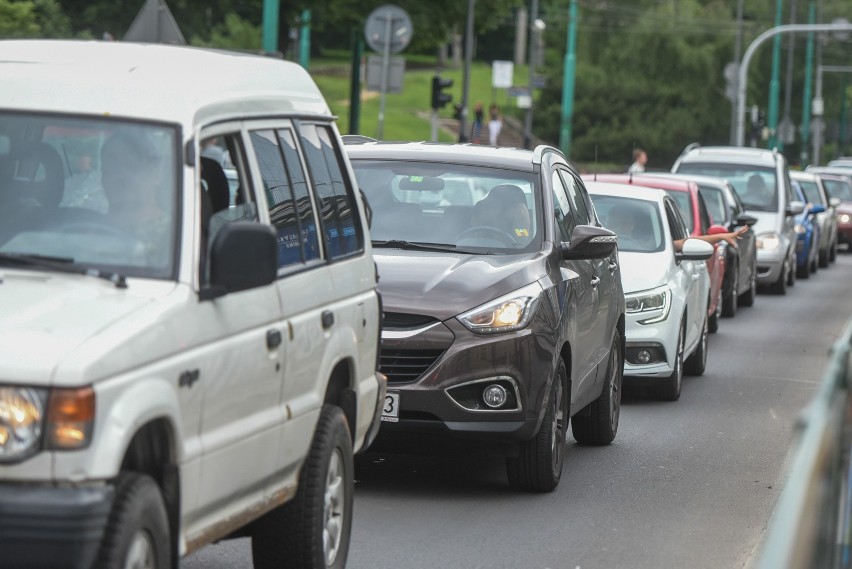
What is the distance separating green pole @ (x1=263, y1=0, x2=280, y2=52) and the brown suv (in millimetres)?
12329

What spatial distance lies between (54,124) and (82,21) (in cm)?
6003

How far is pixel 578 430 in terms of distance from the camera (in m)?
11.3

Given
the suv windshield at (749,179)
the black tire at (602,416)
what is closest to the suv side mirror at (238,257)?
the black tire at (602,416)

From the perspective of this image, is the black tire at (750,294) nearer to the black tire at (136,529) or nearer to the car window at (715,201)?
the car window at (715,201)

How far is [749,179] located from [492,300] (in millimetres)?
17610

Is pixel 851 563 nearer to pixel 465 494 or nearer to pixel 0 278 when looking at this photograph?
pixel 0 278

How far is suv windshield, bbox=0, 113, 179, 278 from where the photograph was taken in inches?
215

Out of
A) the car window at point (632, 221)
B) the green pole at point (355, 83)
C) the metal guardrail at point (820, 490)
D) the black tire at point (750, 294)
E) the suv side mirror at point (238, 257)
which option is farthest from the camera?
the green pole at point (355, 83)

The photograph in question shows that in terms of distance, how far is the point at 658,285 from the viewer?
1397cm

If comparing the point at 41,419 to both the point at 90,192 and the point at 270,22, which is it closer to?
the point at 90,192

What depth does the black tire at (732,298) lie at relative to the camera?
850 inches

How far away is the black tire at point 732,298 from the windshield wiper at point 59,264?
16493 millimetres

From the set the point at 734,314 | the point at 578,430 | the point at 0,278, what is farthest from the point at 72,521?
the point at 734,314

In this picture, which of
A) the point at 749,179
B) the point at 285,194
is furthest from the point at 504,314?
the point at 749,179
